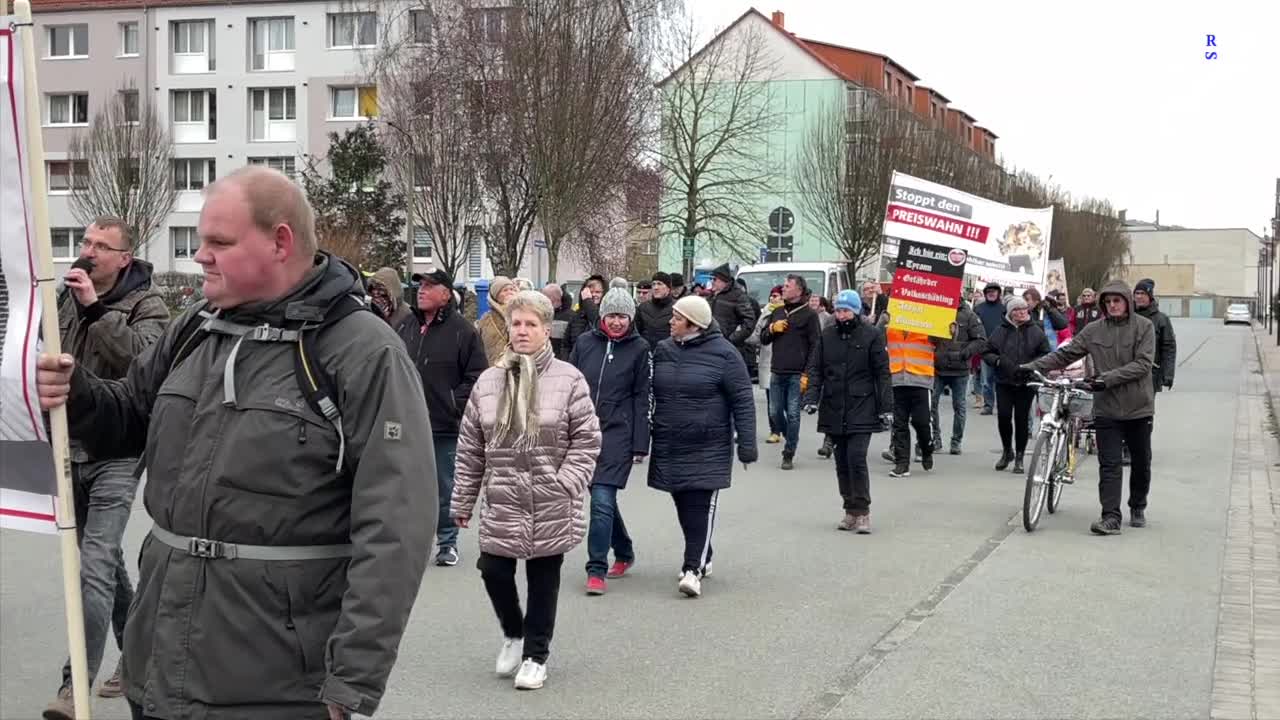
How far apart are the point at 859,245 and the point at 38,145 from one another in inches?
1934

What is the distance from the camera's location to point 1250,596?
8711 mm

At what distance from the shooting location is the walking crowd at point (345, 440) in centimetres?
308

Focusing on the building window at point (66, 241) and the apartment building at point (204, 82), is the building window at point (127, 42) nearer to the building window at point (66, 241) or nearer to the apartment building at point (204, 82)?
the apartment building at point (204, 82)

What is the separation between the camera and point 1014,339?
16.3 m

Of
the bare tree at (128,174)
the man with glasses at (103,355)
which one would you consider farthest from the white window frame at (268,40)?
the man with glasses at (103,355)

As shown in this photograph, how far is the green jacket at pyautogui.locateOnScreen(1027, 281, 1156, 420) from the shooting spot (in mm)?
11141

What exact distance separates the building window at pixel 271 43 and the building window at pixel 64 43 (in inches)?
332

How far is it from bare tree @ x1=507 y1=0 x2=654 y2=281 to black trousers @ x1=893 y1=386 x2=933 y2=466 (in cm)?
1916

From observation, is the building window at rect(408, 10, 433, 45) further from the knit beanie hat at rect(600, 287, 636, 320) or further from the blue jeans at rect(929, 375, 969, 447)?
the knit beanie hat at rect(600, 287, 636, 320)

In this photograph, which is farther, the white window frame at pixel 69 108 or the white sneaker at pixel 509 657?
the white window frame at pixel 69 108

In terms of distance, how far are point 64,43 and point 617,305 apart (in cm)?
6595

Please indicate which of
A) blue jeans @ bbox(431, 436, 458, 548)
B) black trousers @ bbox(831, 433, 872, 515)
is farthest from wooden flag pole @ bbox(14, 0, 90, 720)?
black trousers @ bbox(831, 433, 872, 515)

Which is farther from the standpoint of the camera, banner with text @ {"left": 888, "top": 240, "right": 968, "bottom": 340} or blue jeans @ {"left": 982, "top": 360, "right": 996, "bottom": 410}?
blue jeans @ {"left": 982, "top": 360, "right": 996, "bottom": 410}

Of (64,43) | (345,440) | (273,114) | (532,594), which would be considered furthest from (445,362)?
(64,43)
